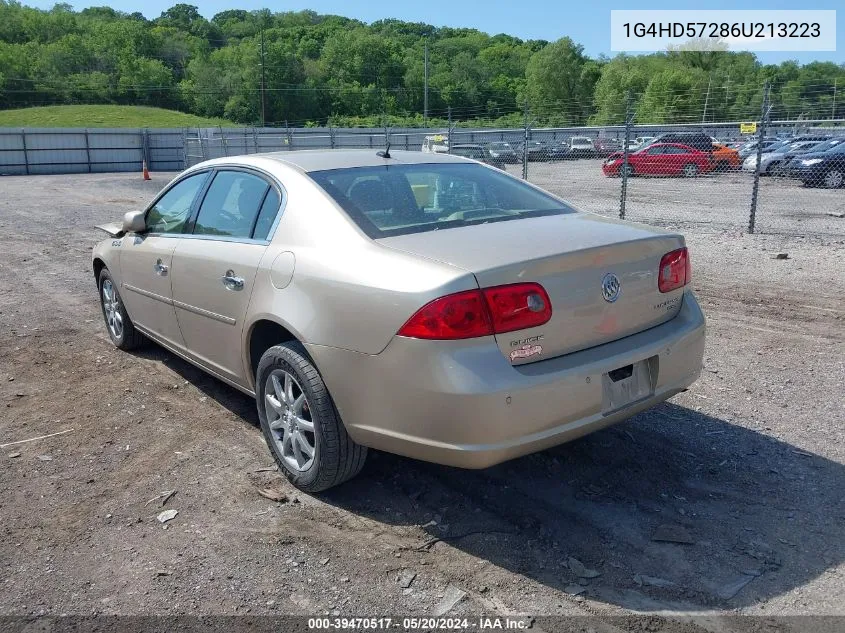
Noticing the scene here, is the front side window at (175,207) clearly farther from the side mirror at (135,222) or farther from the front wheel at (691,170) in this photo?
the front wheel at (691,170)

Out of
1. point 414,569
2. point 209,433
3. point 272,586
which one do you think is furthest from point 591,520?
point 209,433

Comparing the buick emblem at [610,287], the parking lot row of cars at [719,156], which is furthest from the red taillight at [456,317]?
the parking lot row of cars at [719,156]

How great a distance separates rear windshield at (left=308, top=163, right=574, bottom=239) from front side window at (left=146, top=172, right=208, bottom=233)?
118 cm

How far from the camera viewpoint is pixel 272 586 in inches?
114

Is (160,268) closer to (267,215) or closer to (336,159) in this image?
(267,215)

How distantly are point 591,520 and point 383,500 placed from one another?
3.15 feet

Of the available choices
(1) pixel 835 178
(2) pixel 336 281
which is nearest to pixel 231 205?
(2) pixel 336 281

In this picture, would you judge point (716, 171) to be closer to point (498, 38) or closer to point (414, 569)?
point (414, 569)

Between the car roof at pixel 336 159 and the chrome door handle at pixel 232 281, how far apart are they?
67 cm

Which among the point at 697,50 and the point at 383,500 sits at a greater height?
the point at 697,50

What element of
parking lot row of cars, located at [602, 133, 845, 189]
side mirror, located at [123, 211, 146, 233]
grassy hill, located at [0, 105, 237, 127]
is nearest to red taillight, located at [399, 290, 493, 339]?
side mirror, located at [123, 211, 146, 233]

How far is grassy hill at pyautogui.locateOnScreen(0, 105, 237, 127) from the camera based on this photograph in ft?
220

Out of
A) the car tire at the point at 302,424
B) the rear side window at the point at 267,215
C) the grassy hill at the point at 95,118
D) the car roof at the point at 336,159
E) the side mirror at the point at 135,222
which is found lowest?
the car tire at the point at 302,424

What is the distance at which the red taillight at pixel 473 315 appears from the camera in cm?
290
